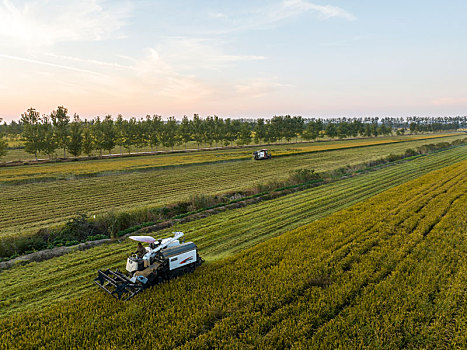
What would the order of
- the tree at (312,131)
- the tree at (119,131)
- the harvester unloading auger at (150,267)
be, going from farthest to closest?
the tree at (312,131)
the tree at (119,131)
the harvester unloading auger at (150,267)

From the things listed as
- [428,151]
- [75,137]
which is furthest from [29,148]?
[428,151]

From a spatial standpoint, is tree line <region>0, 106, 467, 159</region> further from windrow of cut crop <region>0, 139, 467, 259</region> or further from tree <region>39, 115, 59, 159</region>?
windrow of cut crop <region>0, 139, 467, 259</region>

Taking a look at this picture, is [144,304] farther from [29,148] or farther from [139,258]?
[29,148]

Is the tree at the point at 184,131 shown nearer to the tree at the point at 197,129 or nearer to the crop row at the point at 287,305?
the tree at the point at 197,129

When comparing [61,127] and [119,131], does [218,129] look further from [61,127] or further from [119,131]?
[61,127]

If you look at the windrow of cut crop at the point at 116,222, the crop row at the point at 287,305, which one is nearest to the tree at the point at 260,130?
the windrow of cut crop at the point at 116,222

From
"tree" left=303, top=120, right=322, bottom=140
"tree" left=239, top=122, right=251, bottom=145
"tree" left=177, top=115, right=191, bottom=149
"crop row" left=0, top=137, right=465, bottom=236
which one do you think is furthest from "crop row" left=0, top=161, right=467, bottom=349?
"tree" left=303, top=120, right=322, bottom=140
